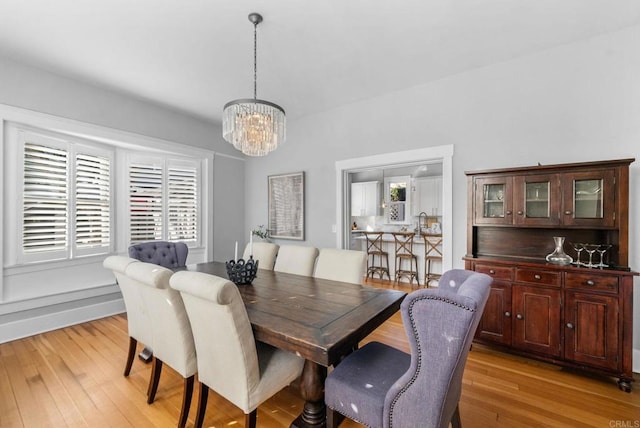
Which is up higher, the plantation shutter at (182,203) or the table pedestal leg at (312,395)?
the plantation shutter at (182,203)

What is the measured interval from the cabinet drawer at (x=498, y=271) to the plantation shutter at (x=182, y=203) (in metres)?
4.10

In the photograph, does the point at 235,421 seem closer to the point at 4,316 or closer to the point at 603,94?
the point at 4,316

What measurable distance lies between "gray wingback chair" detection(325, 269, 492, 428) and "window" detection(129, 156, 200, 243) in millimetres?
3714

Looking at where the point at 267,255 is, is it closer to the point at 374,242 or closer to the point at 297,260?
the point at 297,260

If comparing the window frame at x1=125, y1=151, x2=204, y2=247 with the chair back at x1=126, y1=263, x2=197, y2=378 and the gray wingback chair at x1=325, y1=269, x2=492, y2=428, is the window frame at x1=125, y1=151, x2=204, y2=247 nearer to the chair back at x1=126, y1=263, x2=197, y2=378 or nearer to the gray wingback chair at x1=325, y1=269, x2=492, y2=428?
the chair back at x1=126, y1=263, x2=197, y2=378

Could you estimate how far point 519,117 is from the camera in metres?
2.75

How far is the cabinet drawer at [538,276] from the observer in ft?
7.43

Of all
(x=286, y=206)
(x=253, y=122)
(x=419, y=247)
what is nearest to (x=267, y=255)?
(x=253, y=122)

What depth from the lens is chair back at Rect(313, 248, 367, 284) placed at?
2.40 m

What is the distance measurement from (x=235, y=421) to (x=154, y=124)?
3.88 meters

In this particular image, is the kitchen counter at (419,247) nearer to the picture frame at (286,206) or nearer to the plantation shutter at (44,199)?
the picture frame at (286,206)

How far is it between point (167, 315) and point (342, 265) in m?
1.41

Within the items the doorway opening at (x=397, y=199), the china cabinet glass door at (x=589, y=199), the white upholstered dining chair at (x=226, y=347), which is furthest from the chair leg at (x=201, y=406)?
the doorway opening at (x=397, y=199)

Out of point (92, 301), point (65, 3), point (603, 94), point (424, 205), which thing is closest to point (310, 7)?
point (65, 3)
